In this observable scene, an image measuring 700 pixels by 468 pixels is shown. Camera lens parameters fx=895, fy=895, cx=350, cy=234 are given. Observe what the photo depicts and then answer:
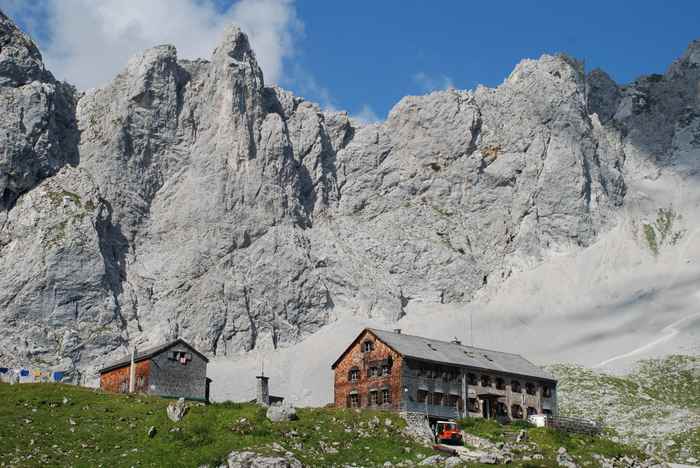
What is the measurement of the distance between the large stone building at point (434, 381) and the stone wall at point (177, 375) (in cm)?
1375

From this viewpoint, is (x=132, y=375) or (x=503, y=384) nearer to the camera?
(x=132, y=375)

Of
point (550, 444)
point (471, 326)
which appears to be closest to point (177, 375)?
point (550, 444)

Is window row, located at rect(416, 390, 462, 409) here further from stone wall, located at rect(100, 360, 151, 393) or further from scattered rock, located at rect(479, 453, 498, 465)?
stone wall, located at rect(100, 360, 151, 393)

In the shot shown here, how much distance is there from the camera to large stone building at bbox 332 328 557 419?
3201 inches

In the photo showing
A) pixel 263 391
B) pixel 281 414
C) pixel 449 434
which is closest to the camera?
pixel 281 414

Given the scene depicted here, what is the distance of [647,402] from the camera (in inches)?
4993

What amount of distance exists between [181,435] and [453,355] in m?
35.6

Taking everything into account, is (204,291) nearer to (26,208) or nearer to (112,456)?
(26,208)

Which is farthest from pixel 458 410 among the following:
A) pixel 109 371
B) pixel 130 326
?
pixel 130 326

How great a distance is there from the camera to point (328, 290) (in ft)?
626

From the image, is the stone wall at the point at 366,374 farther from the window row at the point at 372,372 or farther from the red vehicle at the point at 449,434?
the red vehicle at the point at 449,434

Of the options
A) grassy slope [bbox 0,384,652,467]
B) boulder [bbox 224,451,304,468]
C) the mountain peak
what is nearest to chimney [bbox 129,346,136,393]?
grassy slope [bbox 0,384,652,467]

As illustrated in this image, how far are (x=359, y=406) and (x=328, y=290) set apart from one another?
350 feet

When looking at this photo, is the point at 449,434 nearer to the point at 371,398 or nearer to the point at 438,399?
the point at 438,399
